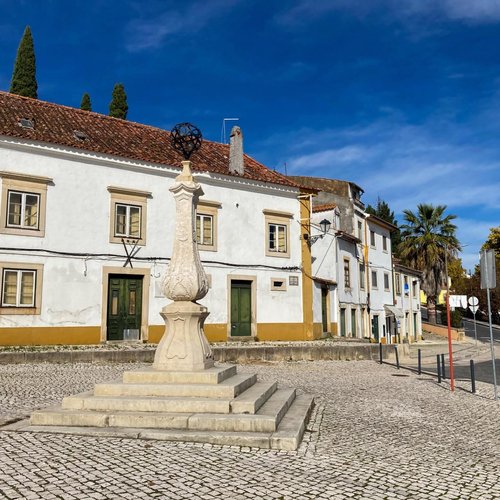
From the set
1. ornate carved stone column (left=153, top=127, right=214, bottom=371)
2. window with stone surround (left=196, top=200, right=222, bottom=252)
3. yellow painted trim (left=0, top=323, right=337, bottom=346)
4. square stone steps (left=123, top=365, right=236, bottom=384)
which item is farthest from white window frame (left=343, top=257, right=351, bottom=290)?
square stone steps (left=123, top=365, right=236, bottom=384)

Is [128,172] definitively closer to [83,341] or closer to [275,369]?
[83,341]

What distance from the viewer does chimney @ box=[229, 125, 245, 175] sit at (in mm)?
21969

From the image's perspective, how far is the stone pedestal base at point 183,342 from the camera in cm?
709

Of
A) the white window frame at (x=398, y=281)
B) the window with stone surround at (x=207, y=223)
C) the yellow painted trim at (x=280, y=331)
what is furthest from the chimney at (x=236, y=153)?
the white window frame at (x=398, y=281)

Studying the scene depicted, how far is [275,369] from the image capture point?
13328mm

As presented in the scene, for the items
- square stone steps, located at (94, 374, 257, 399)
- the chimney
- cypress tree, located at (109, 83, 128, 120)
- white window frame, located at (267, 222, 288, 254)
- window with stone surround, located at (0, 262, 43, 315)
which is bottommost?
square stone steps, located at (94, 374, 257, 399)

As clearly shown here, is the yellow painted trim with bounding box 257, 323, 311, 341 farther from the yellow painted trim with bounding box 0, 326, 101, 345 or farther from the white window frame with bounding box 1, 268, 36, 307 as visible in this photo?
the white window frame with bounding box 1, 268, 36, 307

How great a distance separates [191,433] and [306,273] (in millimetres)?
16895

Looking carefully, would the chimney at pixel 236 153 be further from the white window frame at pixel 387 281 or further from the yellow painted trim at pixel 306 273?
the white window frame at pixel 387 281

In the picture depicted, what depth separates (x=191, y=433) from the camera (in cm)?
539

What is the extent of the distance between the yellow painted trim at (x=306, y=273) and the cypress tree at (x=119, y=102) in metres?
22.3

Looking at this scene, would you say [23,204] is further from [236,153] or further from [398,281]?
[398,281]

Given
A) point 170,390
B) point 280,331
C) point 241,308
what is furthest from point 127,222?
point 170,390

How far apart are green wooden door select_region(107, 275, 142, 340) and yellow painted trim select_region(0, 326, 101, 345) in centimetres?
71
